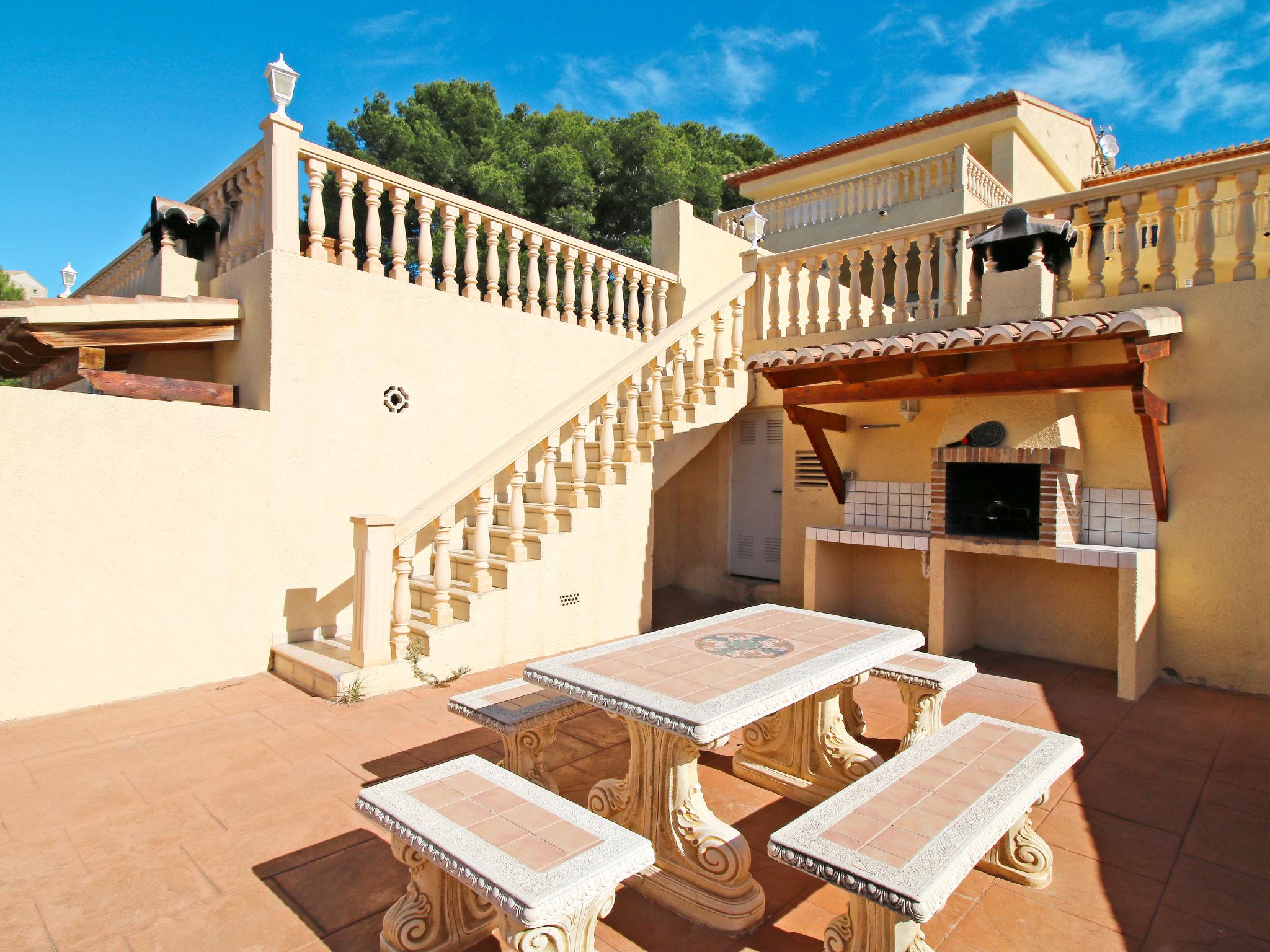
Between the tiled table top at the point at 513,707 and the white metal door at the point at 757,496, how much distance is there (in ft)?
14.7

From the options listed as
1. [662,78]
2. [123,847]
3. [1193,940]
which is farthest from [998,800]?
[662,78]

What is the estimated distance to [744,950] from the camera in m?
1.98

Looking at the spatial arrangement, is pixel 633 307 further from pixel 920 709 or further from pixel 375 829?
pixel 375 829

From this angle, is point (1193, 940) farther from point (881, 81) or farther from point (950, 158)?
point (881, 81)

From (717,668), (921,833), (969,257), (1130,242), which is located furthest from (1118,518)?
(921,833)

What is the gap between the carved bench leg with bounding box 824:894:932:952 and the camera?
1691 millimetres

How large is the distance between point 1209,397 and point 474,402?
5.52 meters

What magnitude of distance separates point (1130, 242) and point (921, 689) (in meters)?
3.85

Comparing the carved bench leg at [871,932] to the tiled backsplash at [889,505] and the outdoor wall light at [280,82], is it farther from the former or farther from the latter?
the outdoor wall light at [280,82]

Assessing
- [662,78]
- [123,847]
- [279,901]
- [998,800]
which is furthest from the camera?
[662,78]

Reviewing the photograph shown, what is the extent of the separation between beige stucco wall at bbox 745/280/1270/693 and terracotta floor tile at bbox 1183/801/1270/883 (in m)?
2.11

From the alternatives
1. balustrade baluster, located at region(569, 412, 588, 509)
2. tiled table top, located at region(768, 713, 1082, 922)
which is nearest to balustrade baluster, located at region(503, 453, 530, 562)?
balustrade baluster, located at region(569, 412, 588, 509)

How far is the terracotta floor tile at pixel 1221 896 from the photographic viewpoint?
2.12m

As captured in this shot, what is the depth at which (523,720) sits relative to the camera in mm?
2715
